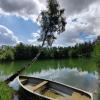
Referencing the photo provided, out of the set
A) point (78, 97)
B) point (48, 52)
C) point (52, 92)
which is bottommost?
point (52, 92)

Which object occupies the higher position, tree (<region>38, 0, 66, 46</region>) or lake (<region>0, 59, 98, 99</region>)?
tree (<region>38, 0, 66, 46</region>)

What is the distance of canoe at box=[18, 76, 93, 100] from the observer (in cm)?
1238

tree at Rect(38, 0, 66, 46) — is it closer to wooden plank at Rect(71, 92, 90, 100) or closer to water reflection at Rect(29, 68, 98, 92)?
water reflection at Rect(29, 68, 98, 92)

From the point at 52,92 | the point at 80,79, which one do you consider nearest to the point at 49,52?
the point at 80,79

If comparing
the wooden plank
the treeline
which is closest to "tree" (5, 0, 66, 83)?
the wooden plank

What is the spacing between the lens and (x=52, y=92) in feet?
51.6

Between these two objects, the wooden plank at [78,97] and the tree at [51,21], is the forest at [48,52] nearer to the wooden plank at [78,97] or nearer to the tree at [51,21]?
the tree at [51,21]

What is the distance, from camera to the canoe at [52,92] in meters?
12.4

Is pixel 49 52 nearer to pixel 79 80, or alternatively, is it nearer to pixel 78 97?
pixel 79 80

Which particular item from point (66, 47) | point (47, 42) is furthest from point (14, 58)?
point (47, 42)

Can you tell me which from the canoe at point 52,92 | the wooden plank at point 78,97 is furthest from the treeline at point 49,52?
the wooden plank at point 78,97

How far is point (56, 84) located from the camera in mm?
16266

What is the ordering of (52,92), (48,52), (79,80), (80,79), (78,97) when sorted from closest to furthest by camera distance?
(78,97) → (52,92) → (79,80) → (80,79) → (48,52)

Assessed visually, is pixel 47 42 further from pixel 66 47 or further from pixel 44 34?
pixel 66 47
